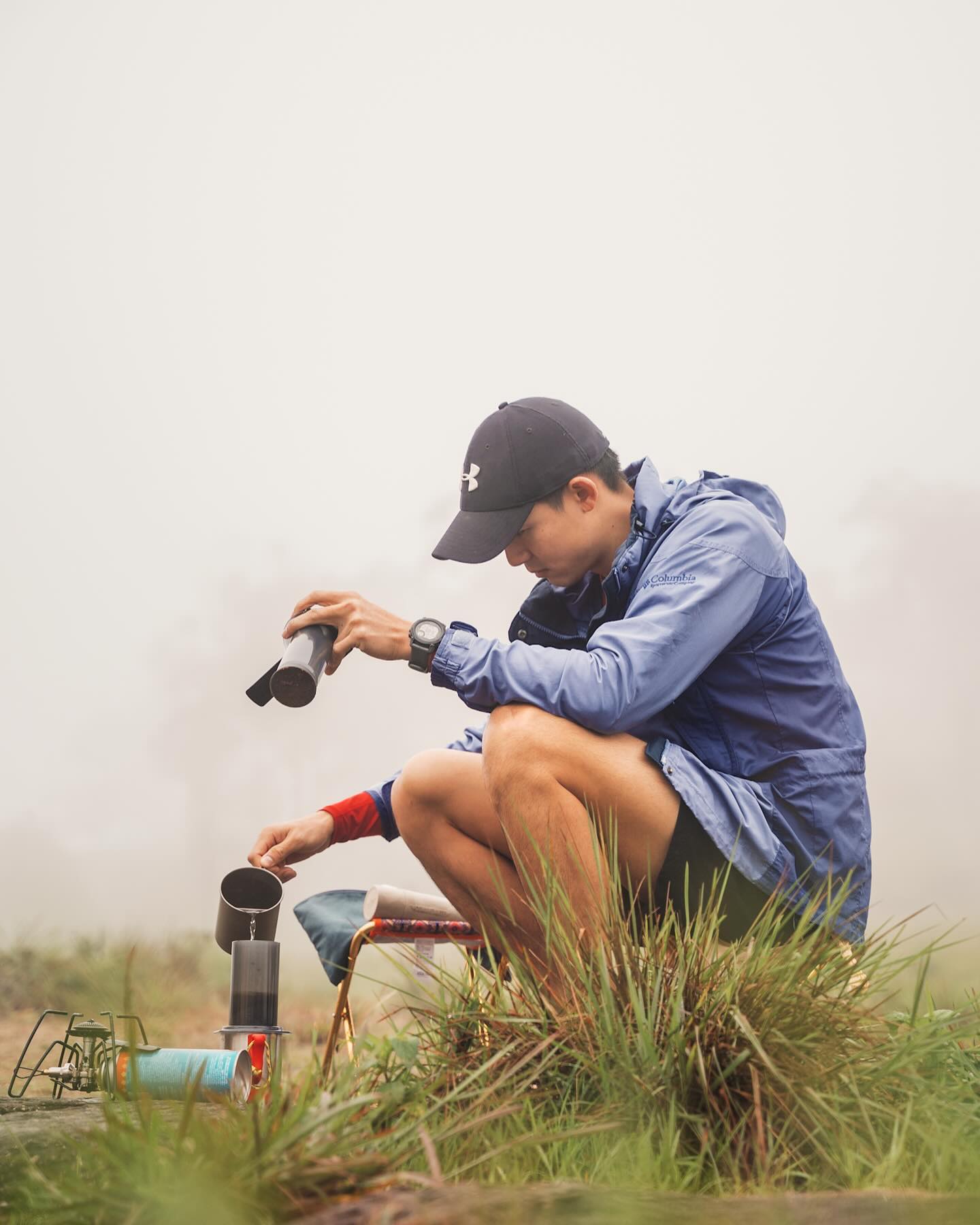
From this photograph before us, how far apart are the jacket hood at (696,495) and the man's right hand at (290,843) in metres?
0.99

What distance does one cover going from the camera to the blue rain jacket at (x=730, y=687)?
6.41ft

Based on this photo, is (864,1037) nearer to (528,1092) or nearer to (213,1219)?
(528,1092)

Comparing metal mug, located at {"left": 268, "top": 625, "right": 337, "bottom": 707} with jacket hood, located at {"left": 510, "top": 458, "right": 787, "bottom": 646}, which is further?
jacket hood, located at {"left": 510, "top": 458, "right": 787, "bottom": 646}

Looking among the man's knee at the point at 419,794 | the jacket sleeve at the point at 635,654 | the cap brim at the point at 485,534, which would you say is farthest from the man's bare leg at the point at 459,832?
the cap brim at the point at 485,534

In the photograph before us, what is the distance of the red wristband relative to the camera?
8.58ft

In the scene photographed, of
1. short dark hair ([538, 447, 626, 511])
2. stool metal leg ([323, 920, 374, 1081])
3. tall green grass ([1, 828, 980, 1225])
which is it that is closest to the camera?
tall green grass ([1, 828, 980, 1225])

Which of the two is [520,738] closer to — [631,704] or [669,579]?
[631,704]

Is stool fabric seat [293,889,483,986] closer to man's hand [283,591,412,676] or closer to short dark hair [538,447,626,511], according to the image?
man's hand [283,591,412,676]

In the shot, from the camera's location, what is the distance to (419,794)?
Result: 2246 millimetres

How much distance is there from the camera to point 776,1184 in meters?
1.24

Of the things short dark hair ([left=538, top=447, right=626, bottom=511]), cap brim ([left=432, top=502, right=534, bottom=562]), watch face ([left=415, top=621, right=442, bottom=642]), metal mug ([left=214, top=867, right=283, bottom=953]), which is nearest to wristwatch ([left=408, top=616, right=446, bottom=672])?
watch face ([left=415, top=621, right=442, bottom=642])

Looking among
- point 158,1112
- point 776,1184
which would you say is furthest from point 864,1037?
point 158,1112

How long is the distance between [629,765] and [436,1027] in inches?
23.9

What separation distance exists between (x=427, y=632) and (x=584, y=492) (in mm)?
532
